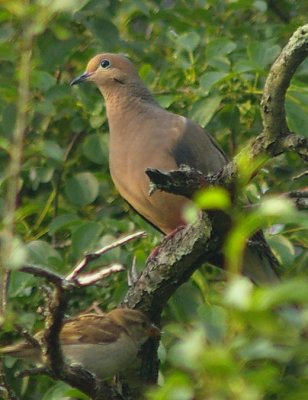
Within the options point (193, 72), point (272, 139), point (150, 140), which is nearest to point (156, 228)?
point (150, 140)

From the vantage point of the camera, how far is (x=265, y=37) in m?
5.67

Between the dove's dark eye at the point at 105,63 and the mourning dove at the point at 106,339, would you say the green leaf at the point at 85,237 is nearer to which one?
the mourning dove at the point at 106,339

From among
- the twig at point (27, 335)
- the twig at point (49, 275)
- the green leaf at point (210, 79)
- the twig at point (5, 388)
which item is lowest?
A: the twig at point (5, 388)

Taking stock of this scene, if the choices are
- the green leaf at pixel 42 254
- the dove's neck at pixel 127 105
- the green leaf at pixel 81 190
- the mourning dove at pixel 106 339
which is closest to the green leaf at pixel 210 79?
the dove's neck at pixel 127 105

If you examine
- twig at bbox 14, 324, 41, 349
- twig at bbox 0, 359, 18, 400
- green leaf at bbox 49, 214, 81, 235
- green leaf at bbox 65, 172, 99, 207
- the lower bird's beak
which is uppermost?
twig at bbox 14, 324, 41, 349

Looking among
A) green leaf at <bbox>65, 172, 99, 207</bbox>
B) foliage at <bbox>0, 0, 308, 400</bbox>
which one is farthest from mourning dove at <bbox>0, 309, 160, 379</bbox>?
green leaf at <bbox>65, 172, 99, 207</bbox>

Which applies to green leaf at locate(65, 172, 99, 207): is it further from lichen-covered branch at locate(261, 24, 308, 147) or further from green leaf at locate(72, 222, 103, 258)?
lichen-covered branch at locate(261, 24, 308, 147)

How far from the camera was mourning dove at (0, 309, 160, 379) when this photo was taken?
3781mm

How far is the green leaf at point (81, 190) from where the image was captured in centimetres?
500

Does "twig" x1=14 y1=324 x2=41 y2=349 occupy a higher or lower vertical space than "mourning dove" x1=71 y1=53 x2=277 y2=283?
higher

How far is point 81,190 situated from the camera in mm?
5012

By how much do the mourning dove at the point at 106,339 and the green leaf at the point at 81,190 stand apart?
0.96m

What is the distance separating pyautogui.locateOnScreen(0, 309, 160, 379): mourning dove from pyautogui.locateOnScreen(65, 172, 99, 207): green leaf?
958 millimetres

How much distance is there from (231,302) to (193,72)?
3265 millimetres
